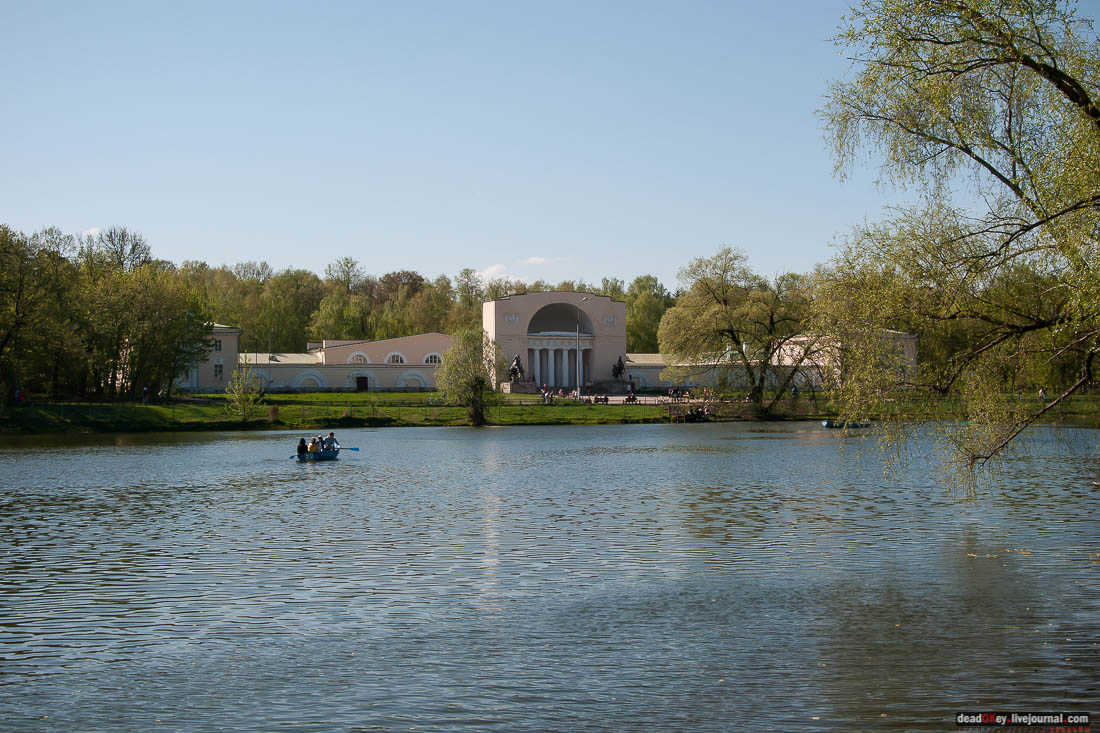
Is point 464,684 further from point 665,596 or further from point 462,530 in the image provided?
point 462,530

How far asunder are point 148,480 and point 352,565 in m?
18.4

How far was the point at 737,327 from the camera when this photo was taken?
71625 mm

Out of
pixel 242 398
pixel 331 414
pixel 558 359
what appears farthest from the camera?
pixel 558 359

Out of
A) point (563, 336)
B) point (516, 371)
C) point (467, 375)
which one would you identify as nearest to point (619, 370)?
point (563, 336)

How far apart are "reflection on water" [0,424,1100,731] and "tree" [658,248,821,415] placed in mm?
39170

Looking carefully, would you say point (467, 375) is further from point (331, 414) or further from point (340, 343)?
point (340, 343)

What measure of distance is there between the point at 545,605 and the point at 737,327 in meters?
57.5

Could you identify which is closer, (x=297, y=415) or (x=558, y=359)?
(x=297, y=415)

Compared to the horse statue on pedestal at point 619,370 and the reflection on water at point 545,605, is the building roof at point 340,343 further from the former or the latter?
the reflection on water at point 545,605

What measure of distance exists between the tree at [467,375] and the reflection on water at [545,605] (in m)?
34.8

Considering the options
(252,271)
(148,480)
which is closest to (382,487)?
(148,480)

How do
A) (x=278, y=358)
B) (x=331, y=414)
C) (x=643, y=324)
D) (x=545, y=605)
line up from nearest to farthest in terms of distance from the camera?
(x=545, y=605), (x=331, y=414), (x=278, y=358), (x=643, y=324)

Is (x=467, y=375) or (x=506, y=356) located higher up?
(x=506, y=356)

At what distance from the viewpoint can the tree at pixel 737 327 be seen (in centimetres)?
7131
